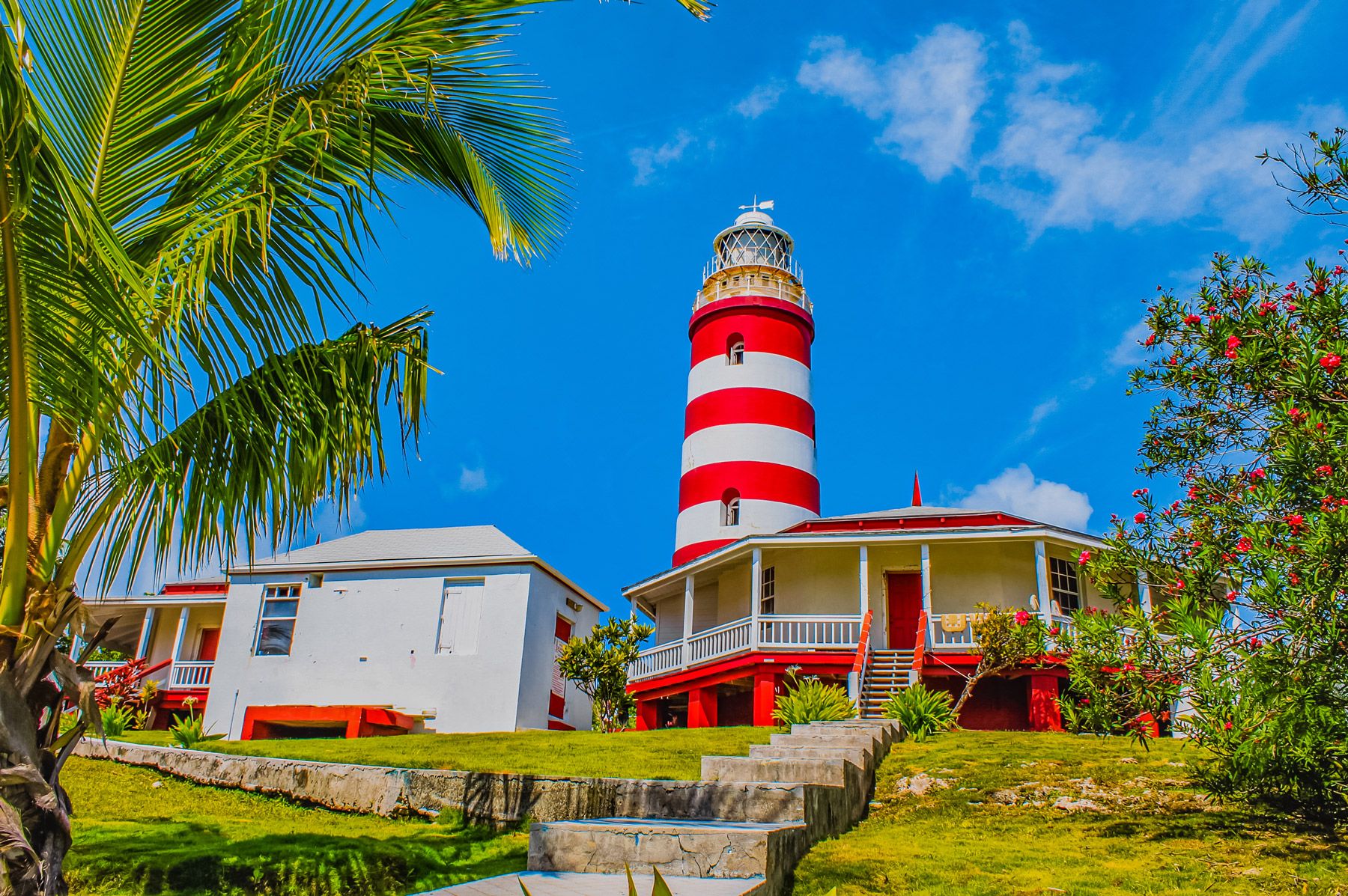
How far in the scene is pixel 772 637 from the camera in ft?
58.7

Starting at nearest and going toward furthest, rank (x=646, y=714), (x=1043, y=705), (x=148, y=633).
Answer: (x=1043, y=705) → (x=646, y=714) → (x=148, y=633)

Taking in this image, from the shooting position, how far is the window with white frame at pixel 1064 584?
19094 mm

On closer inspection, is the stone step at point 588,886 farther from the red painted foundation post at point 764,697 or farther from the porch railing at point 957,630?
the red painted foundation post at point 764,697

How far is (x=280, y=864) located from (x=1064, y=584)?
17.0 m

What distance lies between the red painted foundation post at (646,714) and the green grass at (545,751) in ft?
23.2

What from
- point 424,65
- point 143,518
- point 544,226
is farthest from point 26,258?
point 544,226

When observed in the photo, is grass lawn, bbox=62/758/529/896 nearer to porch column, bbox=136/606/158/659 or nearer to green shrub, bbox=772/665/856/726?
green shrub, bbox=772/665/856/726

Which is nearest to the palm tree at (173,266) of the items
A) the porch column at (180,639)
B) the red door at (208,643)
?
the porch column at (180,639)

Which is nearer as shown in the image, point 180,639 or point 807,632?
point 807,632

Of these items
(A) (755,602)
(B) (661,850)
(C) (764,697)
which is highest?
(A) (755,602)

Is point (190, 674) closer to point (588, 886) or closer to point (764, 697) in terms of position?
point (764, 697)

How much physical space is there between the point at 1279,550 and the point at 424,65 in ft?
16.5

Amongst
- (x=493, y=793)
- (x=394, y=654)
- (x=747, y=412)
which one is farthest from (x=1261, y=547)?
(x=747, y=412)

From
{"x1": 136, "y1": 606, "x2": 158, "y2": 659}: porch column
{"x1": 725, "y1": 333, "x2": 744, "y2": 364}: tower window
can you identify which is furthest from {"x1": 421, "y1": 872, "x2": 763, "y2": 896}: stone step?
{"x1": 136, "y1": 606, "x2": 158, "y2": 659}: porch column
